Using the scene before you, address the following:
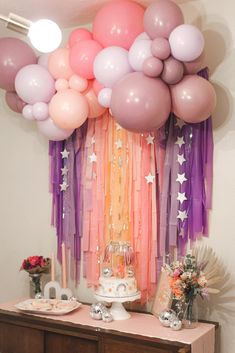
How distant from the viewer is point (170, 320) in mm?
2340

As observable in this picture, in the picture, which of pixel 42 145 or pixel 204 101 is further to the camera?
pixel 42 145

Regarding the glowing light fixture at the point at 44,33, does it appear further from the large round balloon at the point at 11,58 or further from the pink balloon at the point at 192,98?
the large round balloon at the point at 11,58

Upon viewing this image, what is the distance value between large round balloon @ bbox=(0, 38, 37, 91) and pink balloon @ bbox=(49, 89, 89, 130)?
0.28m

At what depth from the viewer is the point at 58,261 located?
305cm

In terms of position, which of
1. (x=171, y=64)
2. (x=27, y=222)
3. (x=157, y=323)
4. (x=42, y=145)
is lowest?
(x=157, y=323)

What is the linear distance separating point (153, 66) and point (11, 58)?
86 centimetres

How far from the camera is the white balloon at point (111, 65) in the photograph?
2.39m

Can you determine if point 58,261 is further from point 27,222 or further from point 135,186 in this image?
point 135,186

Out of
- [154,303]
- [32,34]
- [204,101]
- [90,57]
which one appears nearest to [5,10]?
[90,57]

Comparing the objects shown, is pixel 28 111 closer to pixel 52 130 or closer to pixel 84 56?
pixel 52 130

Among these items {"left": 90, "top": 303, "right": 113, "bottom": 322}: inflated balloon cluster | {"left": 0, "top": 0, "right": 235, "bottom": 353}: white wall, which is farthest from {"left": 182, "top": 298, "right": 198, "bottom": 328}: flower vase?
{"left": 90, "top": 303, "right": 113, "bottom": 322}: inflated balloon cluster

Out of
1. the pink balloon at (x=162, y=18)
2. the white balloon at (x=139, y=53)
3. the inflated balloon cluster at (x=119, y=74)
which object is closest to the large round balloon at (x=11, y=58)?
the inflated balloon cluster at (x=119, y=74)

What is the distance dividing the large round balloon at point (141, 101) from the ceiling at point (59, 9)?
62 cm

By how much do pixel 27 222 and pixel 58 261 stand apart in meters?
0.35
